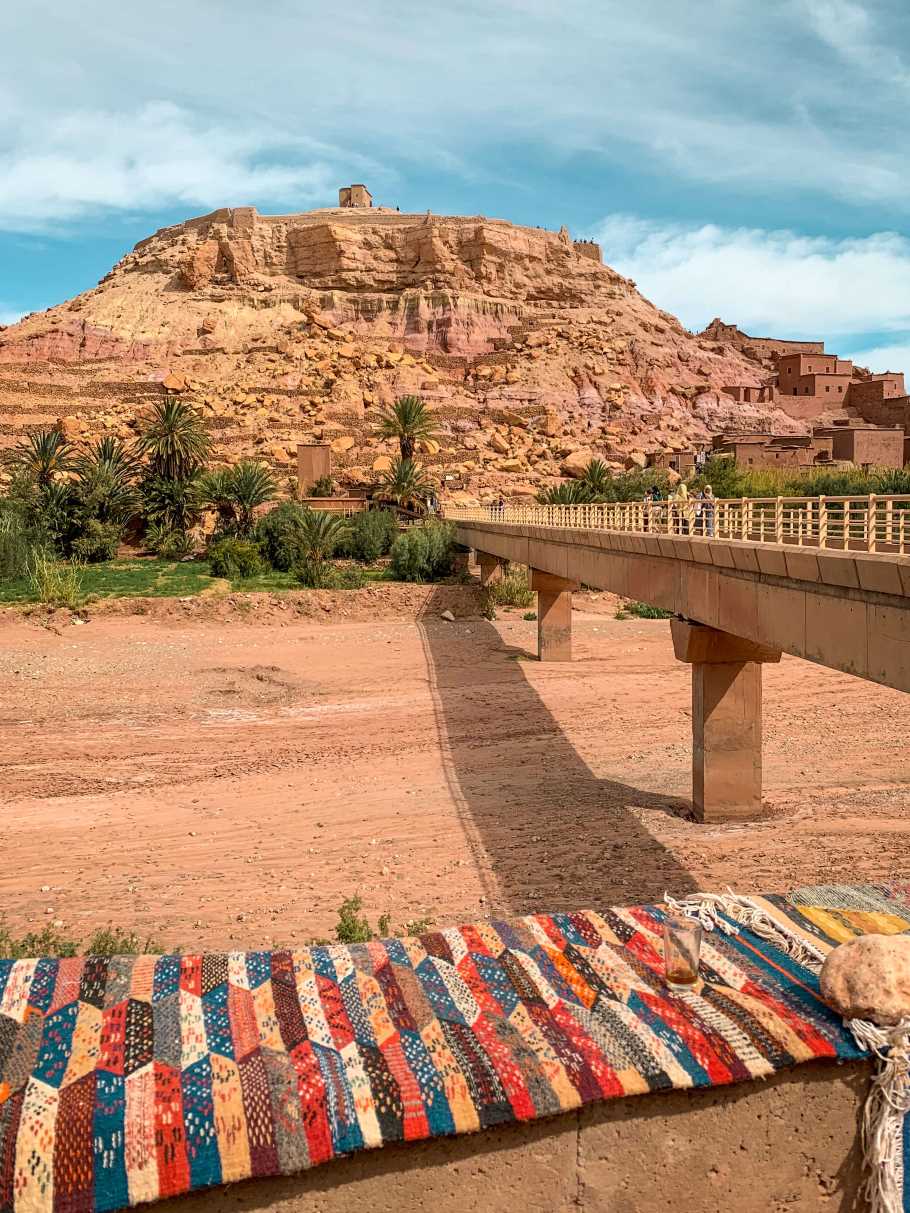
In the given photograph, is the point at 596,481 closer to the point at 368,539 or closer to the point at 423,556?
the point at 368,539

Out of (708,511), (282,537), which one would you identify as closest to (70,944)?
(708,511)

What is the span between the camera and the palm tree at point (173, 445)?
39.9m

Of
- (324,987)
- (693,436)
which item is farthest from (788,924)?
(693,436)

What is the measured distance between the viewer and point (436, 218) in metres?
80.6

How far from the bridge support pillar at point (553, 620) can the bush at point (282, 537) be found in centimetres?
1402

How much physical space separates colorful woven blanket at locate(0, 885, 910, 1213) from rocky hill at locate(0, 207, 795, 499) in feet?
160

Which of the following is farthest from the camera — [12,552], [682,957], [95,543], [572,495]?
[572,495]

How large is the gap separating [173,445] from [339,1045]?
38815 mm

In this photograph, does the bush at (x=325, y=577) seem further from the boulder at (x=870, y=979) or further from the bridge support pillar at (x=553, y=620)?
the boulder at (x=870, y=979)

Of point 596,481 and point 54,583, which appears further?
point 596,481

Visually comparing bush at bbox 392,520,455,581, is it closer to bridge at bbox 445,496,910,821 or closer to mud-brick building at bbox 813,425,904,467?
bridge at bbox 445,496,910,821

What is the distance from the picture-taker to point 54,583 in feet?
95.0

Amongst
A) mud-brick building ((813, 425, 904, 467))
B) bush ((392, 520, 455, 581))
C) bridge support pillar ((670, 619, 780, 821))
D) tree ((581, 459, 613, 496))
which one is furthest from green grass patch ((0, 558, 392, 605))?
mud-brick building ((813, 425, 904, 467))

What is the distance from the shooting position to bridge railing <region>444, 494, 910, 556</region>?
8.25 meters
